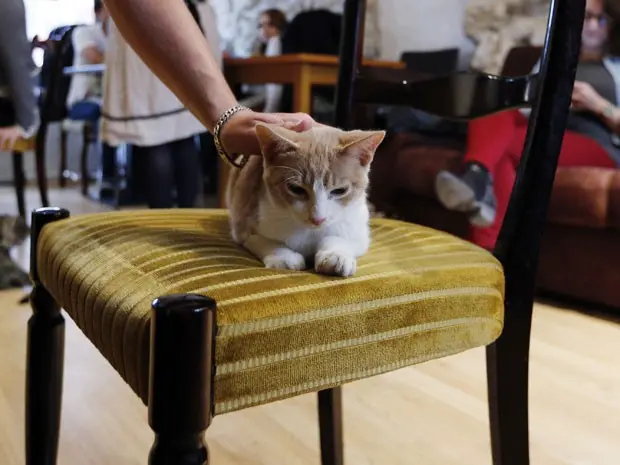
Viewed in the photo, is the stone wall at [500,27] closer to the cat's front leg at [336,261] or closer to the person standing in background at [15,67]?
the person standing in background at [15,67]

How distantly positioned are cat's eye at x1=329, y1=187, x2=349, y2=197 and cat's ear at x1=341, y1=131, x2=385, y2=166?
1.3 inches

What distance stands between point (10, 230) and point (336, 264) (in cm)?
195

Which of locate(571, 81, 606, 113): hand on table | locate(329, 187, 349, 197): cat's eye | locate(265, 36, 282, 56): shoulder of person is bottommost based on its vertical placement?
locate(329, 187, 349, 197): cat's eye

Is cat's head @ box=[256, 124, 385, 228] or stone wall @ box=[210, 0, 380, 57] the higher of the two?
stone wall @ box=[210, 0, 380, 57]

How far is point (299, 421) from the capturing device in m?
1.20

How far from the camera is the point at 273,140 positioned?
0.62 meters

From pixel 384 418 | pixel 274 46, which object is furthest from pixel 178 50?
pixel 274 46

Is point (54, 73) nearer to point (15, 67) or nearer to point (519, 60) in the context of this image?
point (15, 67)

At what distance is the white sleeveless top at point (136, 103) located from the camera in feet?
7.07

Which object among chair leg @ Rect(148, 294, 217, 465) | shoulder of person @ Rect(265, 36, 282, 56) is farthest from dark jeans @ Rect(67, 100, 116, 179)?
chair leg @ Rect(148, 294, 217, 465)

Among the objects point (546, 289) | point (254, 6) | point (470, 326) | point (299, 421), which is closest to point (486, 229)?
point (546, 289)

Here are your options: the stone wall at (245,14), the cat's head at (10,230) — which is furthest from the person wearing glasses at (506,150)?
the stone wall at (245,14)

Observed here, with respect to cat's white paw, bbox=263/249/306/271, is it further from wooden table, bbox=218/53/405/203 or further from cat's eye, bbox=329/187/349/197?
wooden table, bbox=218/53/405/203

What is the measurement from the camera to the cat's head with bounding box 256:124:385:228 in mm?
633
